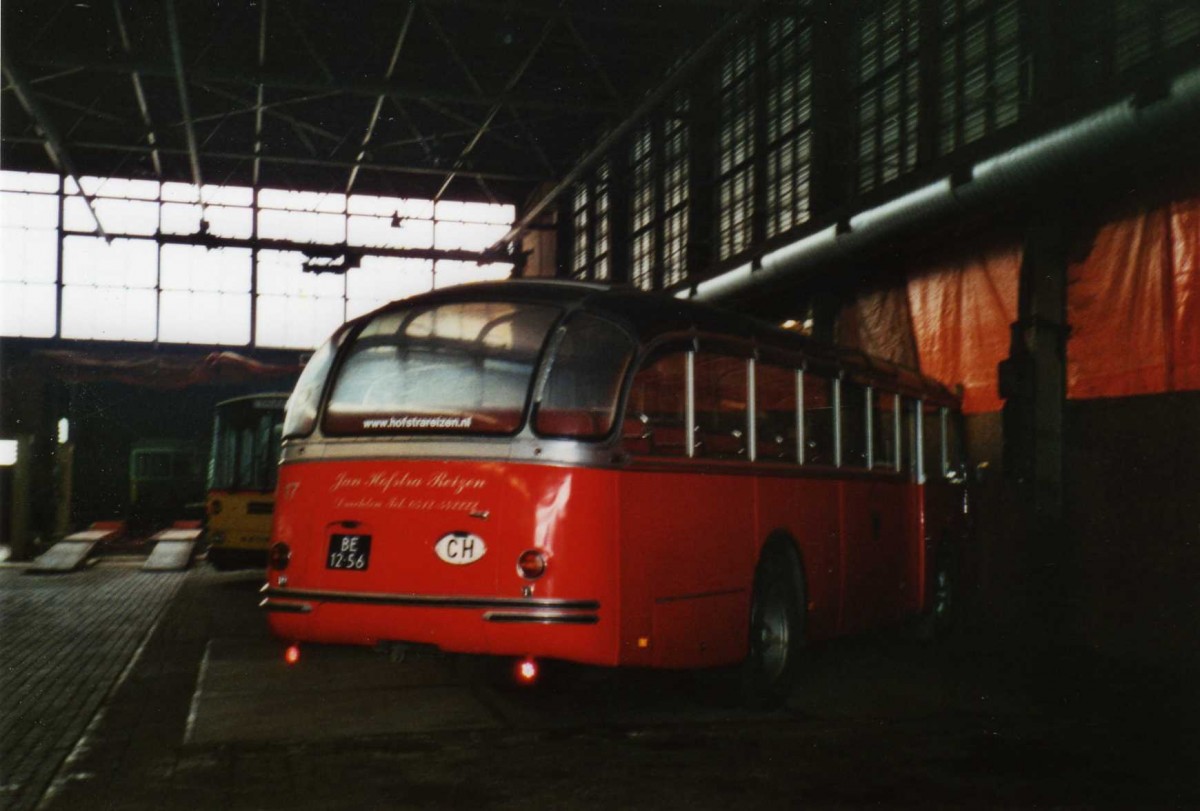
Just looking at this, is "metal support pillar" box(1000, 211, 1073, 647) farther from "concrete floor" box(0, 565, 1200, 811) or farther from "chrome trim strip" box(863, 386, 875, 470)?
"chrome trim strip" box(863, 386, 875, 470)

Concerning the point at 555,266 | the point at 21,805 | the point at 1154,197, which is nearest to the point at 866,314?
the point at 1154,197

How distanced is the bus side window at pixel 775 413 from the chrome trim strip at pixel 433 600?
2.19 meters

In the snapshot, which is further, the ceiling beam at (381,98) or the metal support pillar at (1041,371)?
the ceiling beam at (381,98)

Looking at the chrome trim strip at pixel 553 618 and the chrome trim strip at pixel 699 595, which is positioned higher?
the chrome trim strip at pixel 699 595

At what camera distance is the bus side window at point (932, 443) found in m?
13.1

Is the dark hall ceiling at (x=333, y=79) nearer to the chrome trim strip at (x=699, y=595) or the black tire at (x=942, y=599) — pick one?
the black tire at (x=942, y=599)

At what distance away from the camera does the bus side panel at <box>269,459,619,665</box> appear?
7449 mm

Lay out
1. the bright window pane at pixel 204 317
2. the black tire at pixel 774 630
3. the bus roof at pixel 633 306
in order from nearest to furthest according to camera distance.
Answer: the bus roof at pixel 633 306, the black tire at pixel 774 630, the bright window pane at pixel 204 317

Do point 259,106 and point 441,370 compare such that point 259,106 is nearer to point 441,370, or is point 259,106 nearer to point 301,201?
point 301,201

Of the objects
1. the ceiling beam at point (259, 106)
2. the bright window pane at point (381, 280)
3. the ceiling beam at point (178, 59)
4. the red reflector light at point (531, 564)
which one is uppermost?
the ceiling beam at point (259, 106)

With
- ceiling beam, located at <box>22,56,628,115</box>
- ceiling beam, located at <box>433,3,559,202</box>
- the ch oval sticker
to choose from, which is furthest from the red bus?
ceiling beam, located at <box>22,56,628,115</box>

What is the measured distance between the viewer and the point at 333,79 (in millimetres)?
22156

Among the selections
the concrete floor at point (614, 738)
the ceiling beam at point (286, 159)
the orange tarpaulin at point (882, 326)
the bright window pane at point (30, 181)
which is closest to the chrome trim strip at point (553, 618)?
the concrete floor at point (614, 738)

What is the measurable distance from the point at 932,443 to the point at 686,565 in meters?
5.98
